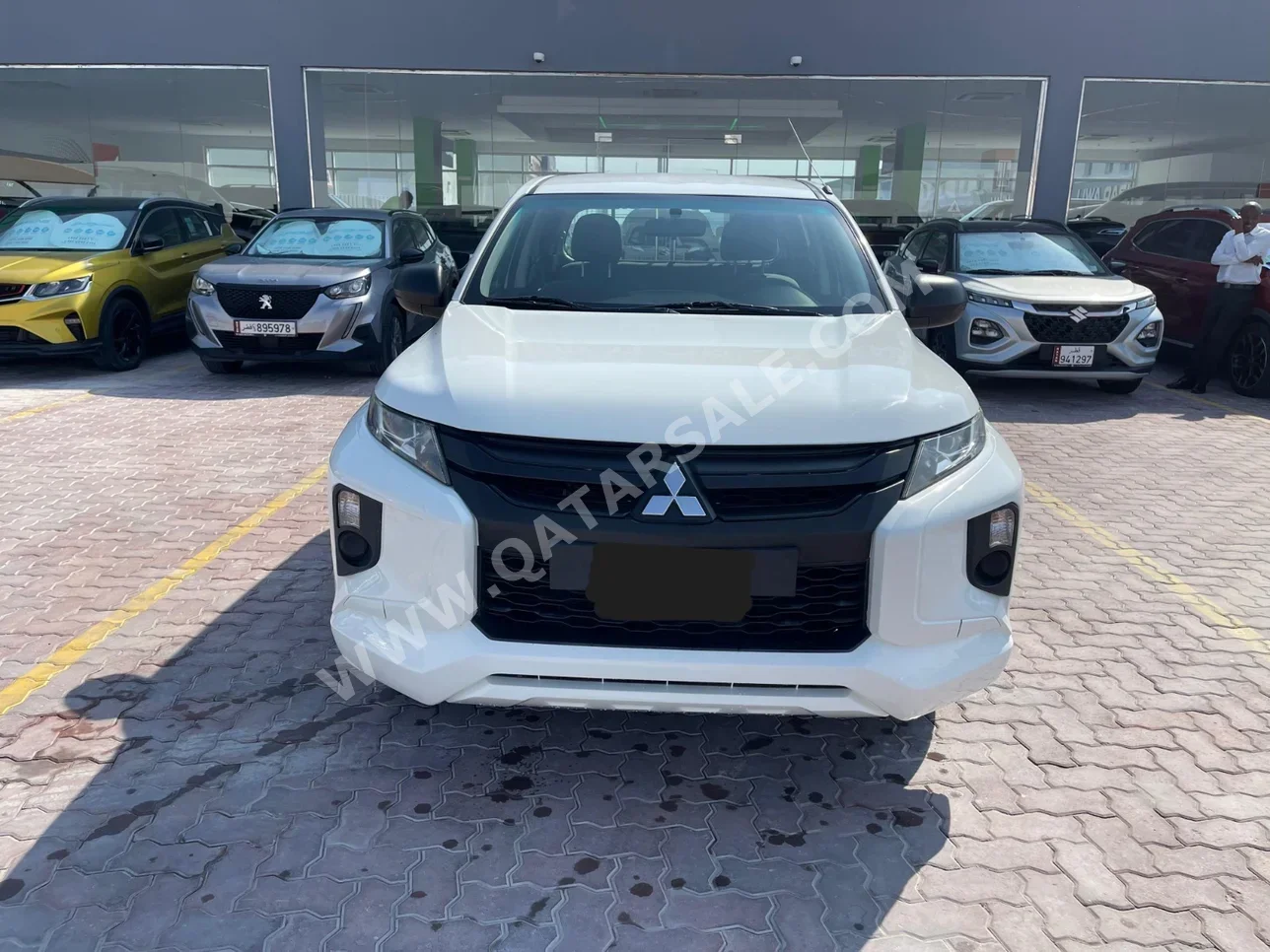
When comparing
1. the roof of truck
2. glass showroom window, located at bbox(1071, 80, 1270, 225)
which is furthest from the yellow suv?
glass showroom window, located at bbox(1071, 80, 1270, 225)

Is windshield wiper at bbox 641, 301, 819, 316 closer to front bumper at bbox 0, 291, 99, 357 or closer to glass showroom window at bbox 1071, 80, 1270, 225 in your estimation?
front bumper at bbox 0, 291, 99, 357

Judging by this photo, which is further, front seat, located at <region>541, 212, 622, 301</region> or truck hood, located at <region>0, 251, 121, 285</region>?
truck hood, located at <region>0, 251, 121, 285</region>

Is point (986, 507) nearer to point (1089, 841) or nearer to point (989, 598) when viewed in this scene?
point (989, 598)

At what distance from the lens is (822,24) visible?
45.8 feet

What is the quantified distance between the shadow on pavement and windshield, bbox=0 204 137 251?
25.9ft

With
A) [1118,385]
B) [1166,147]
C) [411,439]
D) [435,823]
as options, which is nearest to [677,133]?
[1166,147]

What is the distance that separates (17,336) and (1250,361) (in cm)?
1144

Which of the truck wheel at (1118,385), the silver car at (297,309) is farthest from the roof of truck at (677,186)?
the truck wheel at (1118,385)

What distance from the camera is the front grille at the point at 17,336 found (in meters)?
8.91

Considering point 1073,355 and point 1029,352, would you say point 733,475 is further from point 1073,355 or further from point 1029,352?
point 1073,355

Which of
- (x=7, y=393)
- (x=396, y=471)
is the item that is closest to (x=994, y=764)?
(x=396, y=471)

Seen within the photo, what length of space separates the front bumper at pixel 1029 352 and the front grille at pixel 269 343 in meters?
5.78

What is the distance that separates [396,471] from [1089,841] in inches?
85.2

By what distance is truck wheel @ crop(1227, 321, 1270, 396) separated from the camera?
29.6 ft
